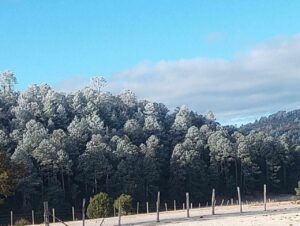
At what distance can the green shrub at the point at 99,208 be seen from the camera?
57897 mm

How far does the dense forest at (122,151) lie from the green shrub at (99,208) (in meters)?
20.2

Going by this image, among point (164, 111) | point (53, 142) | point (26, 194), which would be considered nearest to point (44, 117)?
point (53, 142)

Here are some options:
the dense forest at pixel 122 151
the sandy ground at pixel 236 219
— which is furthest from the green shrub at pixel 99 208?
the dense forest at pixel 122 151

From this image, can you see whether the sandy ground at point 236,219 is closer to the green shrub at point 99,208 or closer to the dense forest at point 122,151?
the green shrub at point 99,208

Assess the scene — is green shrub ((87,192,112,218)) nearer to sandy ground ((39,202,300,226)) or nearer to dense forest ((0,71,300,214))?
sandy ground ((39,202,300,226))

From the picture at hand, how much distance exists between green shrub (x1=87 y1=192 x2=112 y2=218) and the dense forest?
2021cm

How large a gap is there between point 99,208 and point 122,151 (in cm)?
3626

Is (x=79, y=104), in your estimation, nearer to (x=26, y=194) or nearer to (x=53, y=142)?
(x=53, y=142)

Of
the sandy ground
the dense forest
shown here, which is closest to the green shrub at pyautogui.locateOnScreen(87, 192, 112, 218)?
the sandy ground

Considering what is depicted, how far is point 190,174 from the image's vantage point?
324 feet

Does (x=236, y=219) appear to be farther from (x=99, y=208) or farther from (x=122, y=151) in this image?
(x=122, y=151)

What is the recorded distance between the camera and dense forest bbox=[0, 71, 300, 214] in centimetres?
8862

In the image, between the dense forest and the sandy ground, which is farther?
the dense forest

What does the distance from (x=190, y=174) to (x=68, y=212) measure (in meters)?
24.6
